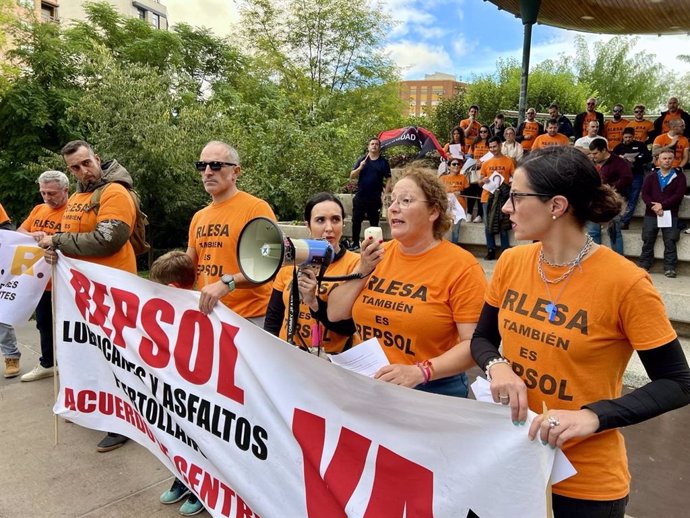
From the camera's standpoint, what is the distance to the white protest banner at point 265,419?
155cm

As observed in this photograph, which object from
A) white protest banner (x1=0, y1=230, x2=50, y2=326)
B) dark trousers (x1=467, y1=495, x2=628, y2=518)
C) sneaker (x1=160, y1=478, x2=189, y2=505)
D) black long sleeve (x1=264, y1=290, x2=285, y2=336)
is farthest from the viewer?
white protest banner (x1=0, y1=230, x2=50, y2=326)

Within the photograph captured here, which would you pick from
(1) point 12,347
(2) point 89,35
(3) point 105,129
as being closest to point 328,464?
(1) point 12,347

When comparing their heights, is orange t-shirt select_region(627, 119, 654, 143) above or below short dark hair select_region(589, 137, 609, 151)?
above

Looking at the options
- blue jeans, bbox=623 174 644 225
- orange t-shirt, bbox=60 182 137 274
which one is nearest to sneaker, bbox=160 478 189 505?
orange t-shirt, bbox=60 182 137 274

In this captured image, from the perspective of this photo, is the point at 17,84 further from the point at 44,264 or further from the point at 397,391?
the point at 397,391

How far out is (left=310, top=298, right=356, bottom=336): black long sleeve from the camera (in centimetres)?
235

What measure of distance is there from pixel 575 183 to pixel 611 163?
6870 millimetres

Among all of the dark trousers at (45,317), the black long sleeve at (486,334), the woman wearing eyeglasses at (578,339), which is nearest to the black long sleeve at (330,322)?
the black long sleeve at (486,334)

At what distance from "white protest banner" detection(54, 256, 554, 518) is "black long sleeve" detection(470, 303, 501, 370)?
0.87 ft

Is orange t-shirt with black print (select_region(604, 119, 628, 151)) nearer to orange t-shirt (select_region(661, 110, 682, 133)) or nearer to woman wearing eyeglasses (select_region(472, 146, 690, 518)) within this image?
orange t-shirt (select_region(661, 110, 682, 133))

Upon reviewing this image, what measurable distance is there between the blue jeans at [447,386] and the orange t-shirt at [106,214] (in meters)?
2.40

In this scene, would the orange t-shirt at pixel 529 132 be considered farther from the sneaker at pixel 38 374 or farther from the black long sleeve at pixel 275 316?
the sneaker at pixel 38 374

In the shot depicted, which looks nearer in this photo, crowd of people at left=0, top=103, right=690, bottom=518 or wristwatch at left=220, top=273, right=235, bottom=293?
crowd of people at left=0, top=103, right=690, bottom=518

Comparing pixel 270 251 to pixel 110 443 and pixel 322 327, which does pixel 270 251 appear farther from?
pixel 110 443
